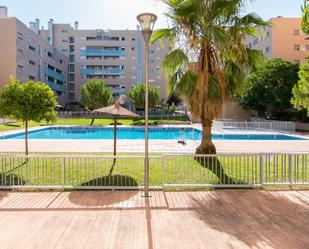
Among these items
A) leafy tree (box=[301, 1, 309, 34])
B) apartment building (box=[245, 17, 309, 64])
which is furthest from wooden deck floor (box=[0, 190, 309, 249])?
apartment building (box=[245, 17, 309, 64])

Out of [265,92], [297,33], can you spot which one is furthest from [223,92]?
[297,33]

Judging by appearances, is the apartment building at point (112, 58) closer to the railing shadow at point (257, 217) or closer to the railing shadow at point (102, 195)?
the railing shadow at point (102, 195)

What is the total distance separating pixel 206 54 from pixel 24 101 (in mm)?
7386

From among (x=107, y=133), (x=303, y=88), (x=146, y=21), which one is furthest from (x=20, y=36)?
(x=303, y=88)

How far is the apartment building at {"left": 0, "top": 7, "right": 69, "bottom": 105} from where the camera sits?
1816 inches

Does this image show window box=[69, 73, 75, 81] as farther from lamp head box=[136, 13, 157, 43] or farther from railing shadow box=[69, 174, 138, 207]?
lamp head box=[136, 13, 157, 43]

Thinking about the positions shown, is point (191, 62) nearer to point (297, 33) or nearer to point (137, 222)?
point (137, 222)

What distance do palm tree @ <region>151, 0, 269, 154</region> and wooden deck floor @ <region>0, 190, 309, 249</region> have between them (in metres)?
4.27

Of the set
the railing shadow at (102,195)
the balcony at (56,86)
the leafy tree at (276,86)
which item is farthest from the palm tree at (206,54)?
the balcony at (56,86)

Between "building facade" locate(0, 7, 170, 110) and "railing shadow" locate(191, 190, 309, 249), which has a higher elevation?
"building facade" locate(0, 7, 170, 110)

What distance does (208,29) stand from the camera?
9.20m

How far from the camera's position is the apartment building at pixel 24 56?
1816 inches

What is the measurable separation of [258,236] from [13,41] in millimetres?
52657

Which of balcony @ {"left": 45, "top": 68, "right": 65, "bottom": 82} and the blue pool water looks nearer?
the blue pool water
